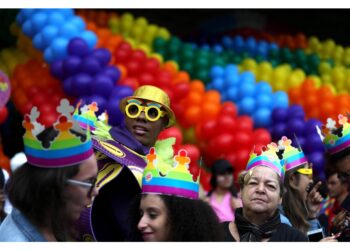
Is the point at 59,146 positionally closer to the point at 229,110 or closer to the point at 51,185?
the point at 51,185

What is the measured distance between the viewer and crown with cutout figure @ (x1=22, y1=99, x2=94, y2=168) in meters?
2.43

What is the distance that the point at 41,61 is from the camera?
7617 mm

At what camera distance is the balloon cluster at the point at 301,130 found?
21.5ft

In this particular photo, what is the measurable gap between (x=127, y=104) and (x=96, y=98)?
239 centimetres

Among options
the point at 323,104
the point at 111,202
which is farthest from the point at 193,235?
the point at 323,104

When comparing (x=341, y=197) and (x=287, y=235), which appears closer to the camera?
(x=287, y=235)

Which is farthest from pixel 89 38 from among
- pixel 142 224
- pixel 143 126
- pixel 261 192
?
pixel 142 224

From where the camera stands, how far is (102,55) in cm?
705

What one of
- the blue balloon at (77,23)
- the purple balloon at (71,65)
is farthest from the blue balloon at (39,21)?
the purple balloon at (71,65)

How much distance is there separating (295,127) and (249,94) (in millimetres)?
874

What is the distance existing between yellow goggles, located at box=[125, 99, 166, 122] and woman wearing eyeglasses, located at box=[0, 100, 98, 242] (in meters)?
1.59

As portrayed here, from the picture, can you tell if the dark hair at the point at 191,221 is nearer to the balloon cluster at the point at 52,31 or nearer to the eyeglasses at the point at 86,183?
the eyeglasses at the point at 86,183

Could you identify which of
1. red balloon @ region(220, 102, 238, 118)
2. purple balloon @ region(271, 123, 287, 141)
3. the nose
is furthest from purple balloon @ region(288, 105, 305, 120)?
the nose
